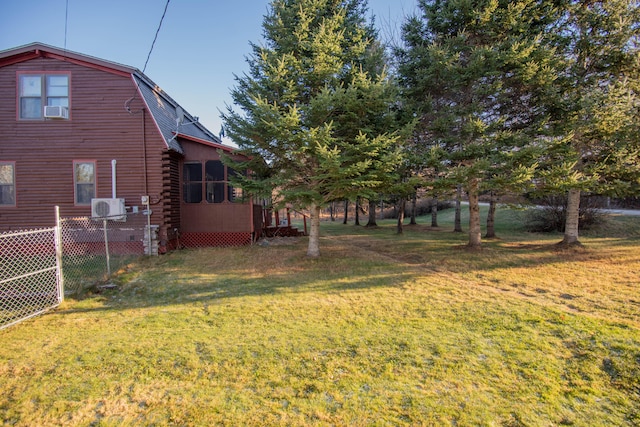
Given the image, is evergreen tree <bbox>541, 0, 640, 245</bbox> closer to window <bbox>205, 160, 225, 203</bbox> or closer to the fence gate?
window <bbox>205, 160, 225, 203</bbox>

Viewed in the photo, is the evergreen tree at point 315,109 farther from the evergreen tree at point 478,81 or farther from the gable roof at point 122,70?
the gable roof at point 122,70

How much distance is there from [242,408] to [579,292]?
611cm

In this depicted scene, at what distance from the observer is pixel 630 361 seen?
333cm

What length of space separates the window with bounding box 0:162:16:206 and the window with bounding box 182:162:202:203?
5.02 metres

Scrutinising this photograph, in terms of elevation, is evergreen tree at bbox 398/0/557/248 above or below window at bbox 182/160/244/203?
above

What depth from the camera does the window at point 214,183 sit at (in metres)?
11.9

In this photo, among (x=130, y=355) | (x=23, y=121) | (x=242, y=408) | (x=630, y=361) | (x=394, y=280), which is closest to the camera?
(x=242, y=408)

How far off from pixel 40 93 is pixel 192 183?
5.19 metres

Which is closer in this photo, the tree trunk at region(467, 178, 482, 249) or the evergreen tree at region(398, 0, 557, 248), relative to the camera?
the evergreen tree at region(398, 0, 557, 248)

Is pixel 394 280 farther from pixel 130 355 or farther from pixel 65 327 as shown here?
pixel 65 327

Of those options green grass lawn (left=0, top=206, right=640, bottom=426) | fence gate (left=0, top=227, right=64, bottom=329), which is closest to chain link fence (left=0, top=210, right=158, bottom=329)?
fence gate (left=0, top=227, right=64, bottom=329)

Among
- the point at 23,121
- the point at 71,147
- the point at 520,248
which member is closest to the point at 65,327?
the point at 71,147

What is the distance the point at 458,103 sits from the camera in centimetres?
977

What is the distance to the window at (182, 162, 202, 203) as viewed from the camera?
11.6 m
